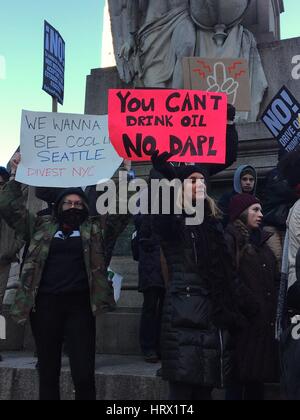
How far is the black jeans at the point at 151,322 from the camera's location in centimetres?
530

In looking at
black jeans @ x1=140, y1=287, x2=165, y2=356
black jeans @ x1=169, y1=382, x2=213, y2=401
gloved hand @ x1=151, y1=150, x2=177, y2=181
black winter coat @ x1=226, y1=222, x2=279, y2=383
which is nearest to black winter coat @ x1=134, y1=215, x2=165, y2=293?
black jeans @ x1=140, y1=287, x2=165, y2=356

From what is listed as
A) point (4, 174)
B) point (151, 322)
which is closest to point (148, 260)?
point (151, 322)

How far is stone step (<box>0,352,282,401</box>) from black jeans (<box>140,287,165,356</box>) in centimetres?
18

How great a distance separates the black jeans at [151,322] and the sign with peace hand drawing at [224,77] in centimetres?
195

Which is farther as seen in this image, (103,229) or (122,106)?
(122,106)

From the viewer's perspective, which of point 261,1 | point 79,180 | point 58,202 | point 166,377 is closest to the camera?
point 166,377

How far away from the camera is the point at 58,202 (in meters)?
4.29

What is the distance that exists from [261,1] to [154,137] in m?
5.23

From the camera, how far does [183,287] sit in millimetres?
3680

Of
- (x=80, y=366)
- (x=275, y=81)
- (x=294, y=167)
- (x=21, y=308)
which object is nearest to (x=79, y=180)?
(x=21, y=308)

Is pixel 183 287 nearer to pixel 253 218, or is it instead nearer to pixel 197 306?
pixel 197 306

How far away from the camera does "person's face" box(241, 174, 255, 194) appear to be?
562cm

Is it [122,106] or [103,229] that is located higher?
[122,106]
